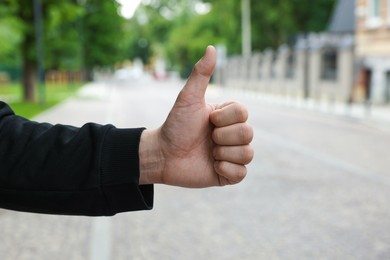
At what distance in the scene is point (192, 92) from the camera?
2158mm

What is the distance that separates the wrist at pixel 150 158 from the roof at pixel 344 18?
3951 centimetres

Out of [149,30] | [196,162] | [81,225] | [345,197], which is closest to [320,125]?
[345,197]

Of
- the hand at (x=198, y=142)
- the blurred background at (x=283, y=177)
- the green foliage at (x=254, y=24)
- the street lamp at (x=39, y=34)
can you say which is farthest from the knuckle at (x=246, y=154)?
the green foliage at (x=254, y=24)

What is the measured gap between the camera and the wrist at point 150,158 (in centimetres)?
220

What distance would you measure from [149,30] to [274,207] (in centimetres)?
8872

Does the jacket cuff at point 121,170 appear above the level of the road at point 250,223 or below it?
above

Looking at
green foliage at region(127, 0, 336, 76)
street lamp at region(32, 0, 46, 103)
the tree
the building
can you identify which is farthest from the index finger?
the tree

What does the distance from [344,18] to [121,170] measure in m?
41.7

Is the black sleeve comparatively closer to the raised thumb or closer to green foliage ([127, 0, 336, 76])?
the raised thumb

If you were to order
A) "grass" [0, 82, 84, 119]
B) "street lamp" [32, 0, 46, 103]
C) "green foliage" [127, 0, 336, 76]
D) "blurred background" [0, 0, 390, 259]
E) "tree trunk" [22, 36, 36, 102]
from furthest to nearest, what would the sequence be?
"green foliage" [127, 0, 336, 76], "tree trunk" [22, 36, 36, 102], "street lamp" [32, 0, 46, 103], "grass" [0, 82, 84, 119], "blurred background" [0, 0, 390, 259]

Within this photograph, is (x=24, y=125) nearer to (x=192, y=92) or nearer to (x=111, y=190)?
(x=111, y=190)

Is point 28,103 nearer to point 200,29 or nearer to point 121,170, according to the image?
point 121,170

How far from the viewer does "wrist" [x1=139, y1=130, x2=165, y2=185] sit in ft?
7.21

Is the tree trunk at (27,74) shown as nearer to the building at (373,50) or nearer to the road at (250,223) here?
the building at (373,50)
